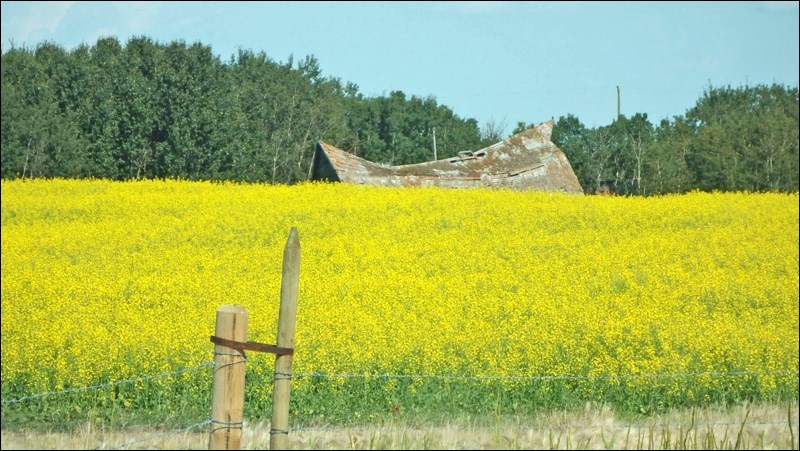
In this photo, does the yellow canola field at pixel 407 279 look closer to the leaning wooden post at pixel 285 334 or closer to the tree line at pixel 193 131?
the tree line at pixel 193 131

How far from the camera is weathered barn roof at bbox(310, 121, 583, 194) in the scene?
22953mm

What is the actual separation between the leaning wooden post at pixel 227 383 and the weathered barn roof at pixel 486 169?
53.7 ft

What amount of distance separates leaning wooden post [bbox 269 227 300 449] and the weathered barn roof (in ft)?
53.1

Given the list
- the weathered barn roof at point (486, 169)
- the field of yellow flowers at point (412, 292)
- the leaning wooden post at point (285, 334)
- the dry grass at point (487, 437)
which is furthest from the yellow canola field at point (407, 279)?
the leaning wooden post at point (285, 334)

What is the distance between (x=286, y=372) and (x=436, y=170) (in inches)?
687

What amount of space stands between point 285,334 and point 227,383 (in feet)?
1.45

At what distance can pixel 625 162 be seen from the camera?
1898cm

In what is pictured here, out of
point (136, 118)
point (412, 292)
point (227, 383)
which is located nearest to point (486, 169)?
point (136, 118)

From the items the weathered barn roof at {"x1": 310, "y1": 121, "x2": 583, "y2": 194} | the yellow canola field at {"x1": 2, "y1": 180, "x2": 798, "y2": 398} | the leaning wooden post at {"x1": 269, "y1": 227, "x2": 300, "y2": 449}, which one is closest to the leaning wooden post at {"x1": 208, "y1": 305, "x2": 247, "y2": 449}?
the leaning wooden post at {"x1": 269, "y1": 227, "x2": 300, "y2": 449}

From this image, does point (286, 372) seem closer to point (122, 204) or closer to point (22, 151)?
point (22, 151)

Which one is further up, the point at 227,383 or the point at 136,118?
the point at 136,118

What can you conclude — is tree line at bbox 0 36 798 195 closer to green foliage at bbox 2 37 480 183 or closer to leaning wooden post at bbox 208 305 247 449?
green foliage at bbox 2 37 480 183

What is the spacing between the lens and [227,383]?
609 cm

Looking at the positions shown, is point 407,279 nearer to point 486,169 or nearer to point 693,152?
point 693,152
